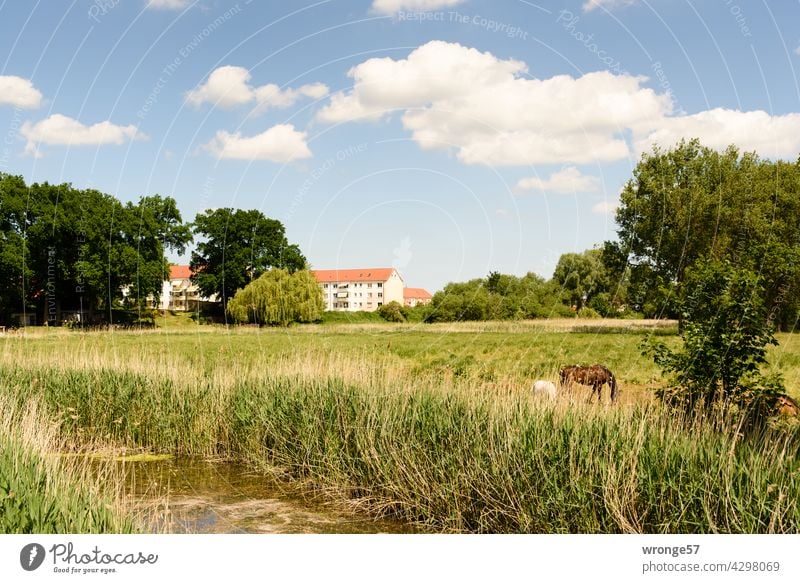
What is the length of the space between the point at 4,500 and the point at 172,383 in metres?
8.63

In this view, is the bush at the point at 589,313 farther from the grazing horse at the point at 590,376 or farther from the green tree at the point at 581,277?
the grazing horse at the point at 590,376

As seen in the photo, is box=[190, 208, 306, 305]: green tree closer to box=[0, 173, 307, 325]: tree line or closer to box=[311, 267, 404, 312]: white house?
box=[0, 173, 307, 325]: tree line

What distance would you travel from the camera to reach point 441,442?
1042cm

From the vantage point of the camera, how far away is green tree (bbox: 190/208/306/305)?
229 ft

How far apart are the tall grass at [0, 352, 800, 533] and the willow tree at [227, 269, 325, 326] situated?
40.2 meters

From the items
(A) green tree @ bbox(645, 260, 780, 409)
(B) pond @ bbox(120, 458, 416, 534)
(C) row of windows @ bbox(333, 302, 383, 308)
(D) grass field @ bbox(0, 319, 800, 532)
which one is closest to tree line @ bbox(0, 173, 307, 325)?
(C) row of windows @ bbox(333, 302, 383, 308)

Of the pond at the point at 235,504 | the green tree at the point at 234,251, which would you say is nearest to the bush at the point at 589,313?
the green tree at the point at 234,251

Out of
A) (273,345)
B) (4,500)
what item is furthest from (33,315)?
(4,500)

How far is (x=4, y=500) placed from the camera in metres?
6.88

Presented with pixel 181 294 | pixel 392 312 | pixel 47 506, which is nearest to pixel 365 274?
pixel 181 294

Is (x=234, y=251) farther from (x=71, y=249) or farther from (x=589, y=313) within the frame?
(x=589, y=313)

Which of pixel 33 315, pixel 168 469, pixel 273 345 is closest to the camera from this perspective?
pixel 168 469

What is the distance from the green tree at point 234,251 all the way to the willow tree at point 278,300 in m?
9.48

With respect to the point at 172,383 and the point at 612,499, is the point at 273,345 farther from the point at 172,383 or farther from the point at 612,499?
the point at 612,499
